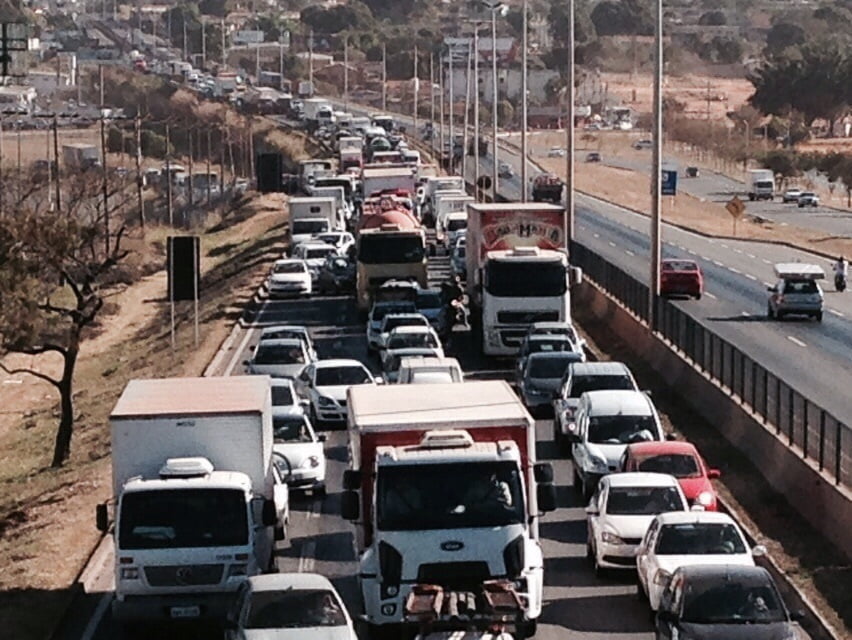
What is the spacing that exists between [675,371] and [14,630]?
22288mm

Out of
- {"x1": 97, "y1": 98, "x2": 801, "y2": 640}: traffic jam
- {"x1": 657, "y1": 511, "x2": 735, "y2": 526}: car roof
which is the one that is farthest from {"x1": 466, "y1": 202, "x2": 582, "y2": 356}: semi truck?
{"x1": 657, "y1": 511, "x2": 735, "y2": 526}: car roof

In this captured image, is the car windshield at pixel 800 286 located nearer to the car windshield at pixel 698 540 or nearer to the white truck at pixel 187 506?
the car windshield at pixel 698 540

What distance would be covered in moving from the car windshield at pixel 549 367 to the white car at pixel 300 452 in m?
9.23

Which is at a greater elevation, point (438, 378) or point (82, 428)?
point (438, 378)

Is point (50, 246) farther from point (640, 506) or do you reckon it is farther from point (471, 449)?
point (471, 449)

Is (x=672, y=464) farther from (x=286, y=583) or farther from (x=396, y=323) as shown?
(x=396, y=323)

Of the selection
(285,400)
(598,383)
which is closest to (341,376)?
(285,400)

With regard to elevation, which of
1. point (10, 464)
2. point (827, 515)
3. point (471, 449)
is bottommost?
point (10, 464)

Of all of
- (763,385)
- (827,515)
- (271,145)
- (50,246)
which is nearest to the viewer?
(827,515)

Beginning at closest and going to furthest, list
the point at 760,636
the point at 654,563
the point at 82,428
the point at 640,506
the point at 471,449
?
the point at 760,636
the point at 471,449
the point at 654,563
the point at 640,506
the point at 82,428

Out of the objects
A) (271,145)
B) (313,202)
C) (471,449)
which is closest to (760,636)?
(471,449)

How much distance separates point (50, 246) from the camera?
41594 mm

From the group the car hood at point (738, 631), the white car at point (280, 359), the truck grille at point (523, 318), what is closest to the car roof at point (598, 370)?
the white car at point (280, 359)

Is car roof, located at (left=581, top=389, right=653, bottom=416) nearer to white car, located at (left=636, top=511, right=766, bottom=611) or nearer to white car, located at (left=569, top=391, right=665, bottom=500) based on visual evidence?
white car, located at (left=569, top=391, right=665, bottom=500)
